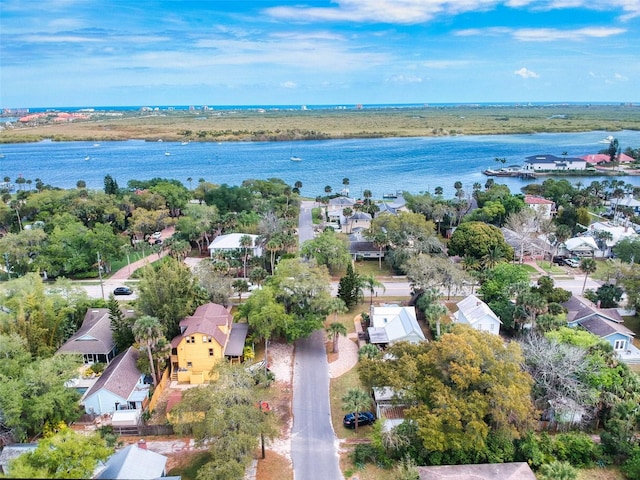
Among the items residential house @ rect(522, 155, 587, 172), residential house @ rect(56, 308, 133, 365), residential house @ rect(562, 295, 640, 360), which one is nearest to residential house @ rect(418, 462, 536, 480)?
residential house @ rect(562, 295, 640, 360)

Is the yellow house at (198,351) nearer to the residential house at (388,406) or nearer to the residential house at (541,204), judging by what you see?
the residential house at (388,406)

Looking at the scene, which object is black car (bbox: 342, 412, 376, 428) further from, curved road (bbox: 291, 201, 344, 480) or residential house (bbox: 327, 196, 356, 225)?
residential house (bbox: 327, 196, 356, 225)

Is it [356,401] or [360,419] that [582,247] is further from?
[356,401]

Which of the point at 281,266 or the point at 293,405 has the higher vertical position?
the point at 281,266

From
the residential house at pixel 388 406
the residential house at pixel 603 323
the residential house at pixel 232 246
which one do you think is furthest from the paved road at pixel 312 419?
the residential house at pixel 603 323

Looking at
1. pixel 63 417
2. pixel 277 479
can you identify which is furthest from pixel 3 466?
pixel 277 479

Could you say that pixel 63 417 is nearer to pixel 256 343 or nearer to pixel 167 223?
pixel 256 343
